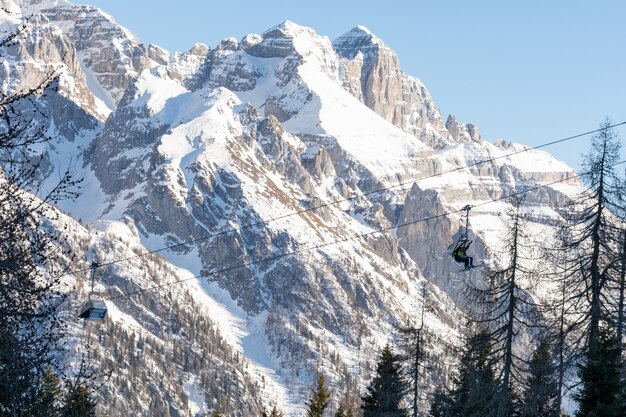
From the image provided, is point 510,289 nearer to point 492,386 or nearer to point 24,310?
point 492,386

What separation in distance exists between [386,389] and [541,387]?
11750 millimetres

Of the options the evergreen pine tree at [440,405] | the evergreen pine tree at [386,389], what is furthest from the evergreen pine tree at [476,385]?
the evergreen pine tree at [386,389]

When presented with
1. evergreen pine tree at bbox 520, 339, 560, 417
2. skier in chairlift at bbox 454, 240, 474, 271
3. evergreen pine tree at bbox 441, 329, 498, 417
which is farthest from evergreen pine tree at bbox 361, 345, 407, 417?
skier in chairlift at bbox 454, 240, 474, 271

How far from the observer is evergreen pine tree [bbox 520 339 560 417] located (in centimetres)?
2842

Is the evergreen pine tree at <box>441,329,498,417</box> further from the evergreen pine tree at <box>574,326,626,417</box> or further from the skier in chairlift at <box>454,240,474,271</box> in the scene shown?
the evergreen pine tree at <box>574,326,626,417</box>

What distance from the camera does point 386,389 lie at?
3975 centimetres

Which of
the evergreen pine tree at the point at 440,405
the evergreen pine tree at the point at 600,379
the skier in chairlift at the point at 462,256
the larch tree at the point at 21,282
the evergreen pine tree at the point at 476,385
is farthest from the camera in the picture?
the evergreen pine tree at the point at 440,405

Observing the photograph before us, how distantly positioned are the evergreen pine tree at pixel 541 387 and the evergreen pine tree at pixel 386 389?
6.73 m

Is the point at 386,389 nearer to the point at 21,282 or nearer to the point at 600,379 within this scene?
the point at 600,379

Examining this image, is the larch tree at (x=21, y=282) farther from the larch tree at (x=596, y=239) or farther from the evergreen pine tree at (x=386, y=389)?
the evergreen pine tree at (x=386, y=389)

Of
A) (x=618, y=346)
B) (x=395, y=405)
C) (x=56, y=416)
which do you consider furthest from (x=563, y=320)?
(x=56, y=416)

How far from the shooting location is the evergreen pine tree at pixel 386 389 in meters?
39.0

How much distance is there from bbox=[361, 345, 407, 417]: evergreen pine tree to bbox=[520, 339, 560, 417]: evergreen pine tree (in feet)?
22.1

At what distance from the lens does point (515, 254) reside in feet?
98.7
